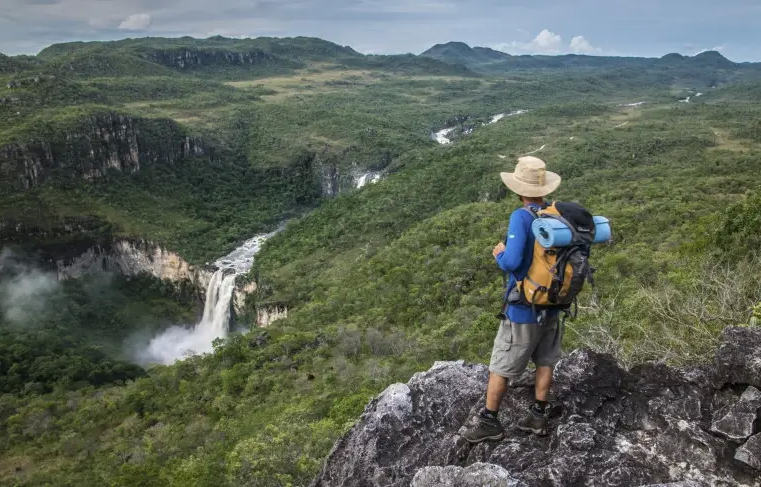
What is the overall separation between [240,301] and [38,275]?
2529 centimetres

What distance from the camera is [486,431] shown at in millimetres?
5871

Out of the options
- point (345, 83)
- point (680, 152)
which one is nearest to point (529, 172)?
point (680, 152)

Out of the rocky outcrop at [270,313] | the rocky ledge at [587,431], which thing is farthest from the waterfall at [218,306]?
the rocky ledge at [587,431]

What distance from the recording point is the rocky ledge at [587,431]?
5.17m

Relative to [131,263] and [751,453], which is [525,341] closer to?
[751,453]

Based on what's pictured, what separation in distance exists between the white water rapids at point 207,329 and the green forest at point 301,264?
191 cm

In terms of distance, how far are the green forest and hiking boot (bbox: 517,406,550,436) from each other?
2.81m

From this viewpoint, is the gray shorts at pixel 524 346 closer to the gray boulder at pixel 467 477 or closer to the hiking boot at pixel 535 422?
the hiking boot at pixel 535 422

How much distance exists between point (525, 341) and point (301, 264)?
48.5 metres

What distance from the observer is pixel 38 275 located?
61.3 metres

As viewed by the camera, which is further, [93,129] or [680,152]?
[93,129]

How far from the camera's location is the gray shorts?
230 inches

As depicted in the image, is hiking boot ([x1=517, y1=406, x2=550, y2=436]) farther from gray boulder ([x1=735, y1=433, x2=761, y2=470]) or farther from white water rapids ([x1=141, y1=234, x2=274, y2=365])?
white water rapids ([x1=141, y1=234, x2=274, y2=365])

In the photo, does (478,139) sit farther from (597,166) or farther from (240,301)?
(240,301)
